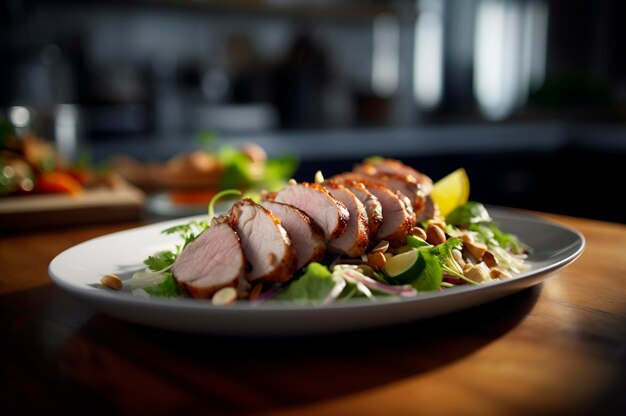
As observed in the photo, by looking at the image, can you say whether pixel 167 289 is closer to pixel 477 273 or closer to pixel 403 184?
pixel 477 273

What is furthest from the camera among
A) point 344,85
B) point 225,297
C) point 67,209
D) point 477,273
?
point 344,85

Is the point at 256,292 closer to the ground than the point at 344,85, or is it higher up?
closer to the ground

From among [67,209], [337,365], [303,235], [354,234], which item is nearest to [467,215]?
[354,234]

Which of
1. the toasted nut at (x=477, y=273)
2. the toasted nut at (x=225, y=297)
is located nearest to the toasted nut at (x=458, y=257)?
the toasted nut at (x=477, y=273)

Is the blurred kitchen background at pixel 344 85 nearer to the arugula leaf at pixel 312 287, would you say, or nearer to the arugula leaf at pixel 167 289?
the arugula leaf at pixel 167 289

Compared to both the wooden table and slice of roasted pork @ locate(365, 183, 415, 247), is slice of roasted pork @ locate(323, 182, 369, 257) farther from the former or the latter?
the wooden table

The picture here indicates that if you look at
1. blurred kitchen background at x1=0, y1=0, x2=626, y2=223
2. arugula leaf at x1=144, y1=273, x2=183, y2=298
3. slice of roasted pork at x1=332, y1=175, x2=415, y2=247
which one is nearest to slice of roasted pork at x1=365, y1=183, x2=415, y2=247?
slice of roasted pork at x1=332, y1=175, x2=415, y2=247
